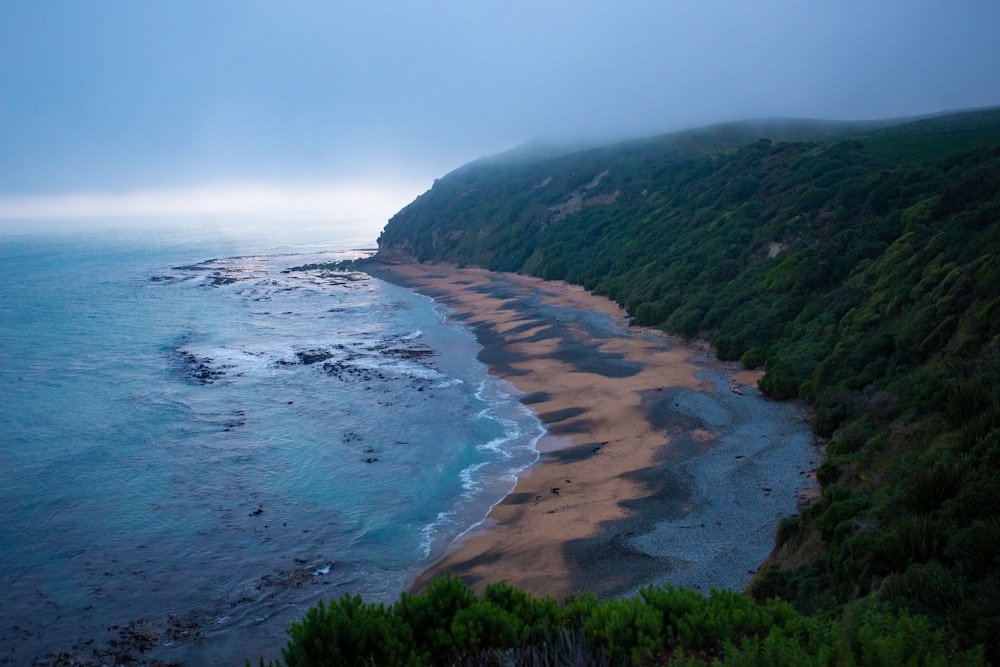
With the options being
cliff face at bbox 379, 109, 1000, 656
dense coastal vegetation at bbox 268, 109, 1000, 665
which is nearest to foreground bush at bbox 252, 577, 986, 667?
dense coastal vegetation at bbox 268, 109, 1000, 665

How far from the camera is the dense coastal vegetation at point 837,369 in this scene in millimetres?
6523

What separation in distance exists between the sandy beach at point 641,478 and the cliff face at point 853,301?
1174 millimetres

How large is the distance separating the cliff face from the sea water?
8563 millimetres

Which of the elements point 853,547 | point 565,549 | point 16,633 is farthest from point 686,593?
point 16,633

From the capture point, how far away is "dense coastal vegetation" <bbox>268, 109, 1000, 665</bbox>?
652cm

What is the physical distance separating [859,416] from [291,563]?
→ 13822mm

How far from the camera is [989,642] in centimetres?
621

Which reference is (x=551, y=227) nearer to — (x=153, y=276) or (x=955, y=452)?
(x=153, y=276)

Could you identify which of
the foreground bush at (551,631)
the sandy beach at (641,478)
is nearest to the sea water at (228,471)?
the sandy beach at (641,478)

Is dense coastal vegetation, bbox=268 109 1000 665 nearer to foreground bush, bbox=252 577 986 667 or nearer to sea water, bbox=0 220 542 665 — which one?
foreground bush, bbox=252 577 986 667

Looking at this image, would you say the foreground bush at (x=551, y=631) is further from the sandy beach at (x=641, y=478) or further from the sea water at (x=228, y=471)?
the sea water at (x=228, y=471)

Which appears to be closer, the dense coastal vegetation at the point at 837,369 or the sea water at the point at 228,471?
the dense coastal vegetation at the point at 837,369

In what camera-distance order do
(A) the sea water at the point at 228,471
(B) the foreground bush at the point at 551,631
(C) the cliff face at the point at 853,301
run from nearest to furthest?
(B) the foreground bush at the point at 551,631, (C) the cliff face at the point at 853,301, (A) the sea water at the point at 228,471

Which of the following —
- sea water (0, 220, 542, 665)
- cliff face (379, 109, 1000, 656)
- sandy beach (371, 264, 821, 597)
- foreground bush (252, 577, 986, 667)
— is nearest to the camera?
foreground bush (252, 577, 986, 667)
